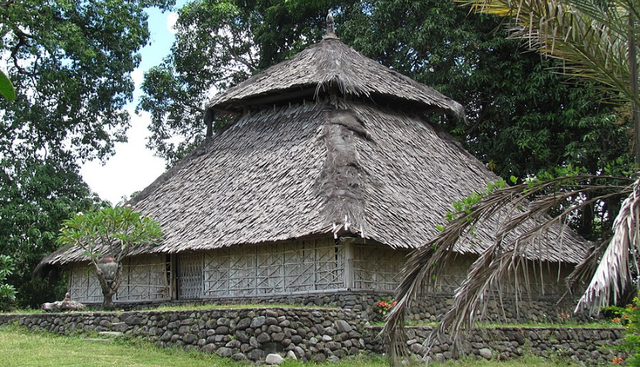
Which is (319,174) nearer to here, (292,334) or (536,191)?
(292,334)

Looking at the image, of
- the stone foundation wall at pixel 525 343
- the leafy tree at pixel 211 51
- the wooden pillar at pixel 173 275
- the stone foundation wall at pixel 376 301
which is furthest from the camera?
A: the leafy tree at pixel 211 51

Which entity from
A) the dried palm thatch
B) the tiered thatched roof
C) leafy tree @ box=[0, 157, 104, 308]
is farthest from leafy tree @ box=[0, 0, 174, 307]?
the dried palm thatch

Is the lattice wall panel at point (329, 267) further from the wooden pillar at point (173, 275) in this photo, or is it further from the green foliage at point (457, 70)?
the green foliage at point (457, 70)

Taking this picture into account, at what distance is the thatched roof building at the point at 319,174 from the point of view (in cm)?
1319

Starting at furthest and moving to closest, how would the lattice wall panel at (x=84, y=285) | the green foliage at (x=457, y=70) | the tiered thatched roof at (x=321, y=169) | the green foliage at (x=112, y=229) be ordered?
the green foliage at (x=457, y=70)
the lattice wall panel at (x=84, y=285)
the green foliage at (x=112, y=229)
the tiered thatched roof at (x=321, y=169)

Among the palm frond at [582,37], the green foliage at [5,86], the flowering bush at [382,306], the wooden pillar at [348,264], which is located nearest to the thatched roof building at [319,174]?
the wooden pillar at [348,264]

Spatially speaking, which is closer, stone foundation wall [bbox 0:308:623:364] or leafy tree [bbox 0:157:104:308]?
stone foundation wall [bbox 0:308:623:364]

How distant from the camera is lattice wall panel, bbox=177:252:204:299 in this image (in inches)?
621

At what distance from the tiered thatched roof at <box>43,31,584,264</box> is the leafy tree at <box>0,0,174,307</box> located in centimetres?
448

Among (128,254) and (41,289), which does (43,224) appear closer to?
(41,289)

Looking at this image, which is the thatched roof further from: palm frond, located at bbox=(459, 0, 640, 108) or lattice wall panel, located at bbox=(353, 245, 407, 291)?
palm frond, located at bbox=(459, 0, 640, 108)

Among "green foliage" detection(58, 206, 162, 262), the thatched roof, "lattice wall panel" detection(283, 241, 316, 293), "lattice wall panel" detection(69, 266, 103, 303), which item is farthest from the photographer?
"lattice wall panel" detection(69, 266, 103, 303)

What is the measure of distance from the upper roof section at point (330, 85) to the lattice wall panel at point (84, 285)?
5.23 meters

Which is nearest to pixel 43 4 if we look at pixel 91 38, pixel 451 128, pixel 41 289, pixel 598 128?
pixel 91 38
